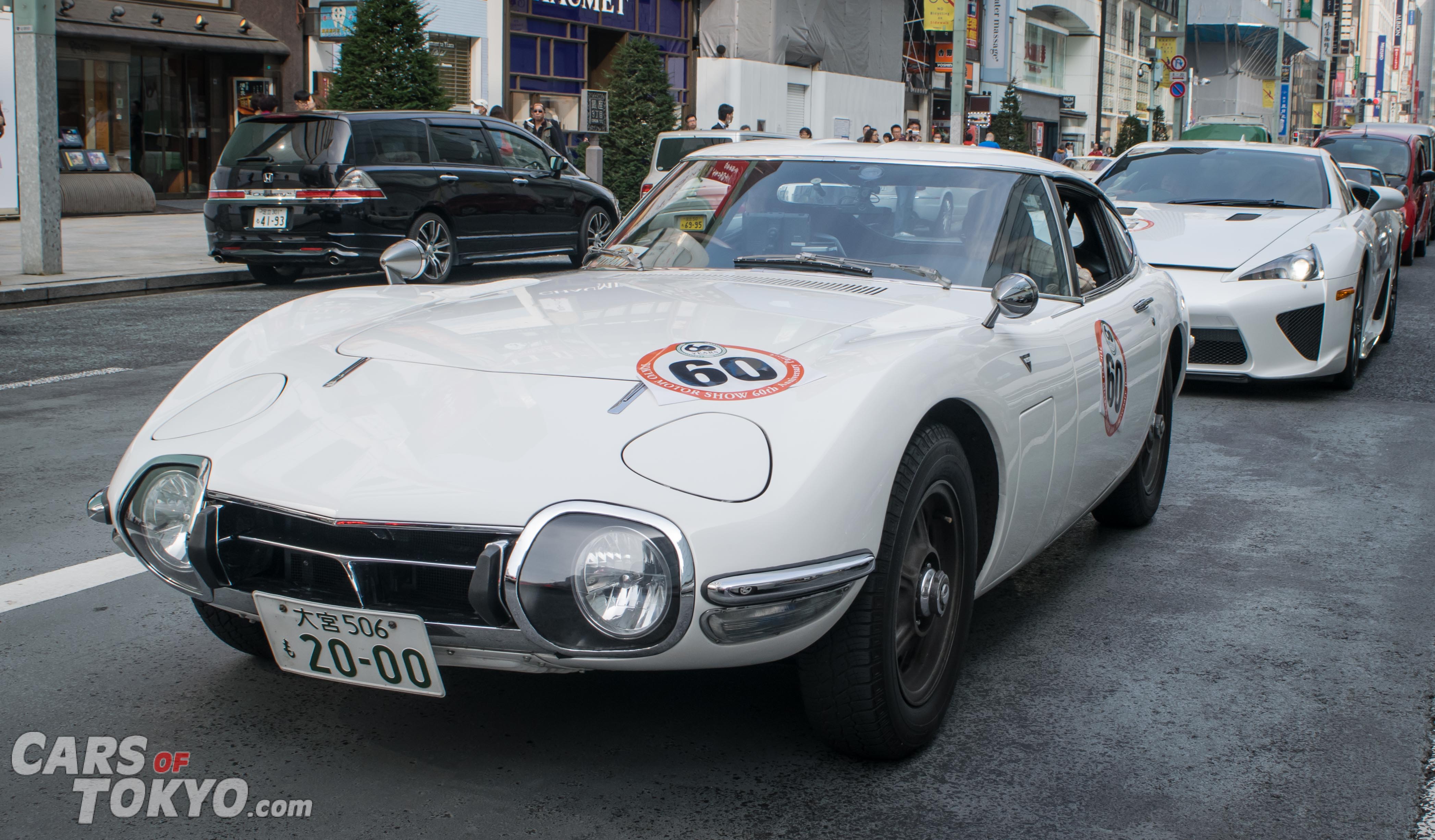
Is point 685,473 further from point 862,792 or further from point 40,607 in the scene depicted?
point 40,607

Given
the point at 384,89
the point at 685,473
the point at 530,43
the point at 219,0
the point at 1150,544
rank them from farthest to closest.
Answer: the point at 530,43 → the point at 219,0 → the point at 384,89 → the point at 1150,544 → the point at 685,473

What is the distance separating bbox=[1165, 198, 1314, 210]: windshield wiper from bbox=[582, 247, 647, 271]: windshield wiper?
19.1 ft

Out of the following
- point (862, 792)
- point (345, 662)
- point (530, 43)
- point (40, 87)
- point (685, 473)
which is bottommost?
point (862, 792)

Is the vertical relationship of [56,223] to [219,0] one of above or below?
below

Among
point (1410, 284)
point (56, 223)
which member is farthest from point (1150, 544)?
point (1410, 284)

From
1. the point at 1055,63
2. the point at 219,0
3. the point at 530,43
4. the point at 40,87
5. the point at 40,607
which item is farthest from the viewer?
the point at 1055,63

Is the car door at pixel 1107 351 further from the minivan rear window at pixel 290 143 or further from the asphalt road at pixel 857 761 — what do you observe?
the minivan rear window at pixel 290 143

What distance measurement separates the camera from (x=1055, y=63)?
2292 inches

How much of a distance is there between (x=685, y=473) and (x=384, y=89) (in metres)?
16.4

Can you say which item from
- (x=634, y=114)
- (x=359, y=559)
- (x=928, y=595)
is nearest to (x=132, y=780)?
(x=359, y=559)

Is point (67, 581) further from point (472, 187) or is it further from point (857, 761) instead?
point (472, 187)

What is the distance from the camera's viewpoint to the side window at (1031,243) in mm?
3941

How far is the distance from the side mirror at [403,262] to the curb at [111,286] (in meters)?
8.23

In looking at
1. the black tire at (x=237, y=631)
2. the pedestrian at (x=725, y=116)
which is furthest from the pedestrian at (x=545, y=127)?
the black tire at (x=237, y=631)
